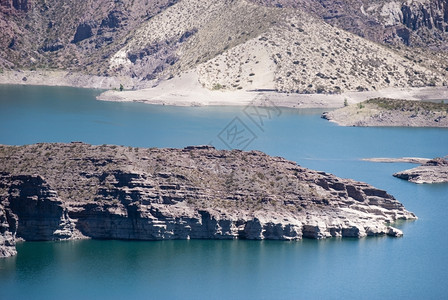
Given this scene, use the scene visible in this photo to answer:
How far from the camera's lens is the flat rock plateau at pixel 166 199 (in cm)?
7212

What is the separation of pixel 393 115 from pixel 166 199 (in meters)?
96.3

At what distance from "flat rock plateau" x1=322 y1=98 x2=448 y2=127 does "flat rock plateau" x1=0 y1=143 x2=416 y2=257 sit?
81908mm

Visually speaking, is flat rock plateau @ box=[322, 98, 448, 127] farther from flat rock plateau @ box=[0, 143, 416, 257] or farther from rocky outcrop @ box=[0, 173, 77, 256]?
rocky outcrop @ box=[0, 173, 77, 256]

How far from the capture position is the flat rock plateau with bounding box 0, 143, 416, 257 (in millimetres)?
72125

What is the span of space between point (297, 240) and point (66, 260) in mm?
17096

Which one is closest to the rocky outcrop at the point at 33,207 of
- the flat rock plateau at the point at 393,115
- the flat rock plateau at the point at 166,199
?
the flat rock plateau at the point at 166,199

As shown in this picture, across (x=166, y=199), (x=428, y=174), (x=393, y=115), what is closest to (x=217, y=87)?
(x=393, y=115)

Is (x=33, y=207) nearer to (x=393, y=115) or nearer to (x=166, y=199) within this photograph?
(x=166, y=199)

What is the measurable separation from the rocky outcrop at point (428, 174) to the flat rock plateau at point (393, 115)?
54360 millimetres

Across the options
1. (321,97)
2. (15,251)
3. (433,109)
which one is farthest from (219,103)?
(15,251)

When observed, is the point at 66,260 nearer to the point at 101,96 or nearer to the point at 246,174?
the point at 246,174

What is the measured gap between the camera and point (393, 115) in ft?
541

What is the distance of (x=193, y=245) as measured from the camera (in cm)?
7350

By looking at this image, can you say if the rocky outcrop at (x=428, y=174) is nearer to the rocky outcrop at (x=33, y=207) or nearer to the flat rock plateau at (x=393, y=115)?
the rocky outcrop at (x=33, y=207)
